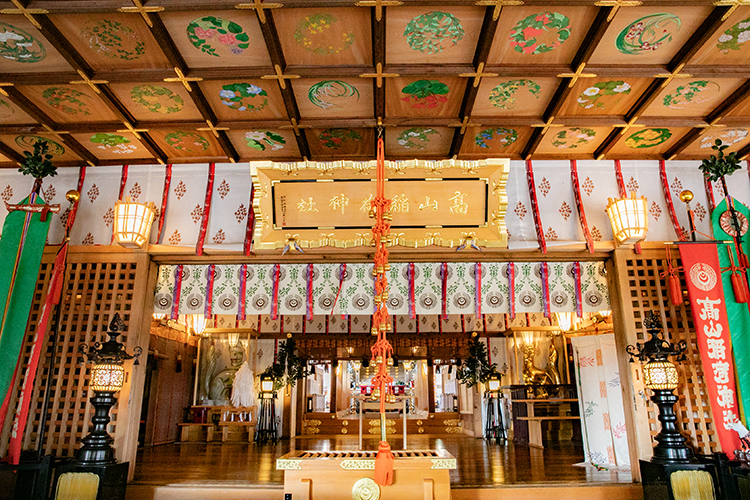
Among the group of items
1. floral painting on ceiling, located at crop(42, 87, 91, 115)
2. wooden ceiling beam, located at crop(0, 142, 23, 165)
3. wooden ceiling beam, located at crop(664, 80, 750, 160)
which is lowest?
wooden ceiling beam, located at crop(0, 142, 23, 165)

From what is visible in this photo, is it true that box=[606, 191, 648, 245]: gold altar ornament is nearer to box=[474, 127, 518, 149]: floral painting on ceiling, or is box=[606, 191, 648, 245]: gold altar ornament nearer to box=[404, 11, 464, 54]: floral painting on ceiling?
box=[474, 127, 518, 149]: floral painting on ceiling

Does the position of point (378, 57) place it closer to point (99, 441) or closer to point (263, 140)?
point (263, 140)

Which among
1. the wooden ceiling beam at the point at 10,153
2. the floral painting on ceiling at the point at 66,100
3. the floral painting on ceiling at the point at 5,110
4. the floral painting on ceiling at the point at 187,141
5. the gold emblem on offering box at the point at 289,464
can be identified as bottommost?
the gold emblem on offering box at the point at 289,464

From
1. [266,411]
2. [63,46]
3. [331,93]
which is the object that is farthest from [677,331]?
[266,411]

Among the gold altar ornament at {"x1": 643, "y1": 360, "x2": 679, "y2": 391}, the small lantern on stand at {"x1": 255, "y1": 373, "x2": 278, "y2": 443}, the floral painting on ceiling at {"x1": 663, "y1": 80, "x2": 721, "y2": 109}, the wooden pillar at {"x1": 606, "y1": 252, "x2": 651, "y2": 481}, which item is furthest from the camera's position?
the small lantern on stand at {"x1": 255, "y1": 373, "x2": 278, "y2": 443}

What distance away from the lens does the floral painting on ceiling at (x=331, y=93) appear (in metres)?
4.31

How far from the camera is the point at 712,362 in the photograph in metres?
4.59

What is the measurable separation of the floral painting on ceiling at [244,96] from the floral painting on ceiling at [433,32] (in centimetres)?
153

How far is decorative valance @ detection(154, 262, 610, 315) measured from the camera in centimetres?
558

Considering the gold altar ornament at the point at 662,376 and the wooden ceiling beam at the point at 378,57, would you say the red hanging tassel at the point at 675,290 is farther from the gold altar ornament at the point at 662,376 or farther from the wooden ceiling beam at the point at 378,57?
the wooden ceiling beam at the point at 378,57

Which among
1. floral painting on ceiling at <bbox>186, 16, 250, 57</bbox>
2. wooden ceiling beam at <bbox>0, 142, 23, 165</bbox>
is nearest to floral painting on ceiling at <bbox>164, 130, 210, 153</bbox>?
floral painting on ceiling at <bbox>186, 16, 250, 57</bbox>

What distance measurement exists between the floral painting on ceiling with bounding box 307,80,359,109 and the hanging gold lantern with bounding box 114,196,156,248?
226 centimetres

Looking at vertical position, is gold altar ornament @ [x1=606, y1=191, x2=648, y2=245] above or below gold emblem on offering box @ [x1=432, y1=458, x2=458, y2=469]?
above

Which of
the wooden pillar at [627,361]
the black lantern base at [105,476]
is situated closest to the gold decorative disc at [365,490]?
the black lantern base at [105,476]
